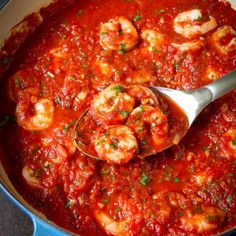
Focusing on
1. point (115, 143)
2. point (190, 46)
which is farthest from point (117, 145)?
point (190, 46)

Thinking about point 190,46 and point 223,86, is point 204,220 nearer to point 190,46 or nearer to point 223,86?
point 223,86

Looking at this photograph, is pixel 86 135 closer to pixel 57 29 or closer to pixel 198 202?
pixel 198 202

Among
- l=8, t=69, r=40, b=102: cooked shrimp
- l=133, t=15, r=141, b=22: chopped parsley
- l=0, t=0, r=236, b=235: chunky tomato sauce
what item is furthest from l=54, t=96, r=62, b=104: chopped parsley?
l=133, t=15, r=141, b=22: chopped parsley

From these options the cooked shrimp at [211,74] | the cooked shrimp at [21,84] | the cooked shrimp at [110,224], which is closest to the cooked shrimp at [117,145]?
the cooked shrimp at [110,224]

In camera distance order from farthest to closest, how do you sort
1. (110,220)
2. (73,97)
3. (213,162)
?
1. (73,97)
2. (213,162)
3. (110,220)

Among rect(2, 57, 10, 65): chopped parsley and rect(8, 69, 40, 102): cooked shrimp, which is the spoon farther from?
rect(2, 57, 10, 65): chopped parsley

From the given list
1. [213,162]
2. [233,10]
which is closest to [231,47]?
[233,10]
